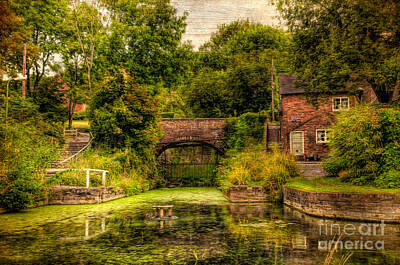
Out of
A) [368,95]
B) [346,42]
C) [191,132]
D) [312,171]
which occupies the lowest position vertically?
[312,171]

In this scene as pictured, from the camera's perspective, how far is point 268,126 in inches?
955

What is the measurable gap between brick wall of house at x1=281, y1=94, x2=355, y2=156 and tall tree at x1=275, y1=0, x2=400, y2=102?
6.30m

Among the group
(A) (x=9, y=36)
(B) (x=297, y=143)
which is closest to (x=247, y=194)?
(B) (x=297, y=143)

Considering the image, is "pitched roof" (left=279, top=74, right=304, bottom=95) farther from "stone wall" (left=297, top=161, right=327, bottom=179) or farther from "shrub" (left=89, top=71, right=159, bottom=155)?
"shrub" (left=89, top=71, right=159, bottom=155)

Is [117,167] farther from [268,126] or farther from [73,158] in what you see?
[268,126]

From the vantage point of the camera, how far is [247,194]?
44.4 ft

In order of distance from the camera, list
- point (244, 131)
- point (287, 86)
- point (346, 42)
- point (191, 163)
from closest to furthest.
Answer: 1. point (346, 42)
2. point (244, 131)
3. point (287, 86)
4. point (191, 163)

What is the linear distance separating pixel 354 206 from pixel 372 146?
2651mm

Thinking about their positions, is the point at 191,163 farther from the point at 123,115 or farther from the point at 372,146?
the point at 372,146

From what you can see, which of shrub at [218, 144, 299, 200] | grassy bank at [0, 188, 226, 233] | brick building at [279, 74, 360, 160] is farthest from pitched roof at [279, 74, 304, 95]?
grassy bank at [0, 188, 226, 233]

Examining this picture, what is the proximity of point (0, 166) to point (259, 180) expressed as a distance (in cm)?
979

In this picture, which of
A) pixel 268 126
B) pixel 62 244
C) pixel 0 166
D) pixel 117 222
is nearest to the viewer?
pixel 62 244

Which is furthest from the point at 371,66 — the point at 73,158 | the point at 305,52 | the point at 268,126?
the point at 73,158

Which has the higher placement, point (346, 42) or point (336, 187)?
point (346, 42)
